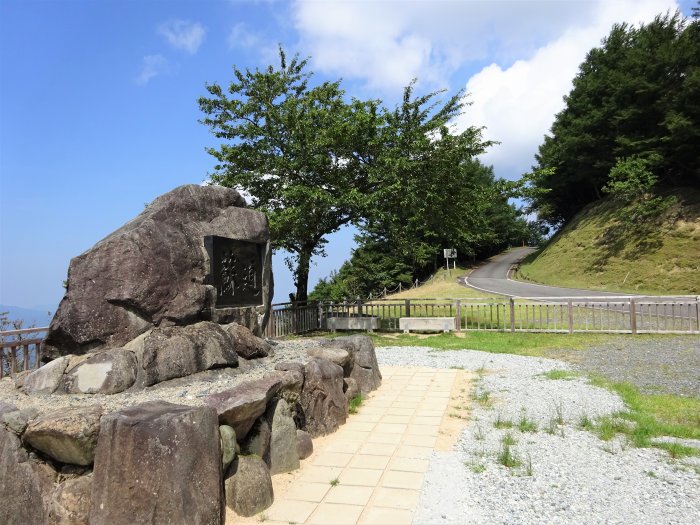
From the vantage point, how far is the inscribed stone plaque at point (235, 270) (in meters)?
6.19

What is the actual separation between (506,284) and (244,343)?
28253 millimetres

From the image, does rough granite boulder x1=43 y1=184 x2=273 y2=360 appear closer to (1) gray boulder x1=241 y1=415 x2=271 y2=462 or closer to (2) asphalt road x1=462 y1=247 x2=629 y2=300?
(1) gray boulder x1=241 y1=415 x2=271 y2=462

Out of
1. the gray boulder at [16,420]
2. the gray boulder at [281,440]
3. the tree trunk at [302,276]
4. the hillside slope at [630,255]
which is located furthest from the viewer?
the hillside slope at [630,255]

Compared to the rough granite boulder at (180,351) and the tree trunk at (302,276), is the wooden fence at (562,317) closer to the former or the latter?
the tree trunk at (302,276)

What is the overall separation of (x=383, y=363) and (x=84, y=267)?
668 cm

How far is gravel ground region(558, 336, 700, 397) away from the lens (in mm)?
7477

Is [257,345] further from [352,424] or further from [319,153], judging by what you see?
[319,153]

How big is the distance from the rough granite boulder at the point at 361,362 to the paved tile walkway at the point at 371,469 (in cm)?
44

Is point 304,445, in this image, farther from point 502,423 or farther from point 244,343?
point 502,423

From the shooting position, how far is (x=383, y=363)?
1014 cm

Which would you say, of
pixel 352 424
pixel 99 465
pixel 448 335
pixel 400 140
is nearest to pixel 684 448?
pixel 352 424

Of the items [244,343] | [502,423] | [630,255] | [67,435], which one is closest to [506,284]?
[630,255]

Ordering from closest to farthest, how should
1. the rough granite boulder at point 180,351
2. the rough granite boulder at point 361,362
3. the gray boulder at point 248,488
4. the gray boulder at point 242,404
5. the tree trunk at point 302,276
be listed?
the gray boulder at point 248,488 → the gray boulder at point 242,404 → the rough granite boulder at point 180,351 → the rough granite boulder at point 361,362 → the tree trunk at point 302,276

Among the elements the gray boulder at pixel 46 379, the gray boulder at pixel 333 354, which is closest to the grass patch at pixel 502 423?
the gray boulder at pixel 333 354
